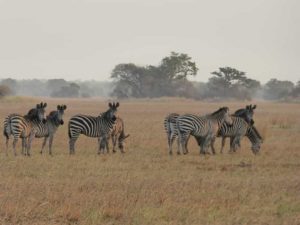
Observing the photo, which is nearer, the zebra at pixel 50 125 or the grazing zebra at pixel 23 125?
the grazing zebra at pixel 23 125

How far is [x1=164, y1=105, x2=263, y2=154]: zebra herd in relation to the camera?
18516 millimetres

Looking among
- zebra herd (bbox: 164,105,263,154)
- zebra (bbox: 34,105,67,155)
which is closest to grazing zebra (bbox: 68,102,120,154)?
zebra (bbox: 34,105,67,155)

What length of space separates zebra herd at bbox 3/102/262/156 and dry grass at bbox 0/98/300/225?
0.48 meters

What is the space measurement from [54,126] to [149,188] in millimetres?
7147

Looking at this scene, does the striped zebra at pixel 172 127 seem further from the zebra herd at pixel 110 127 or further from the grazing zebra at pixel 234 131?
the grazing zebra at pixel 234 131

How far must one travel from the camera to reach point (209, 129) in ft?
61.1

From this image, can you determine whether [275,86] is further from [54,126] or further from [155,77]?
[54,126]

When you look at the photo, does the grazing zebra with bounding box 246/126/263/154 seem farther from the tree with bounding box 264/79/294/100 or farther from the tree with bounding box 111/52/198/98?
the tree with bounding box 264/79/294/100

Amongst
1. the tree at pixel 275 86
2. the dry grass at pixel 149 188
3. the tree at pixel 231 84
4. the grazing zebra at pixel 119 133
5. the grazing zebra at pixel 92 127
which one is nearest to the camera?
the dry grass at pixel 149 188

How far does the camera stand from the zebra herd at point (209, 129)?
60.7 ft

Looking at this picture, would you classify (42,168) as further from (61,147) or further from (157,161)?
(61,147)

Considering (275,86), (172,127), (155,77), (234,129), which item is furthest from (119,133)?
(275,86)

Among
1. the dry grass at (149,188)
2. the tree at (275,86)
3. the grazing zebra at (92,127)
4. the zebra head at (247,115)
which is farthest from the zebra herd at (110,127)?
the tree at (275,86)

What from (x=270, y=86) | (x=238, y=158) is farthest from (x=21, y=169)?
(x=270, y=86)
